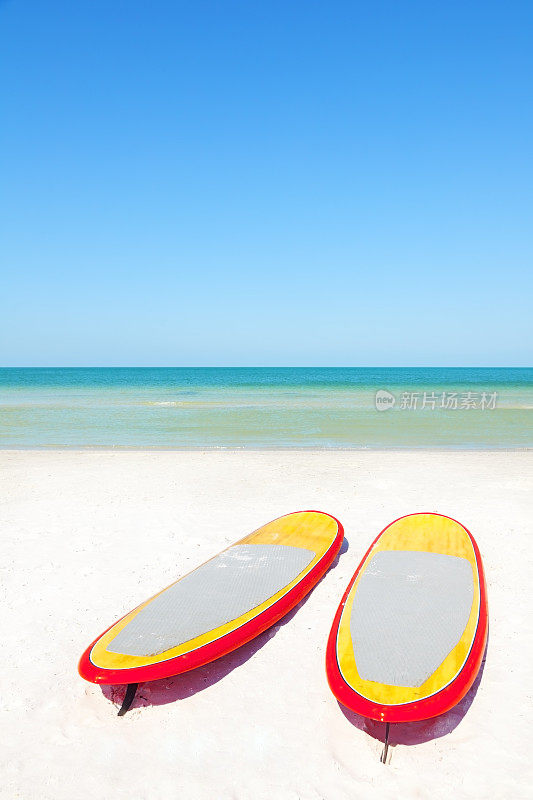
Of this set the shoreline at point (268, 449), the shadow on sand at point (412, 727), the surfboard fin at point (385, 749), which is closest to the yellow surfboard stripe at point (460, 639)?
the surfboard fin at point (385, 749)

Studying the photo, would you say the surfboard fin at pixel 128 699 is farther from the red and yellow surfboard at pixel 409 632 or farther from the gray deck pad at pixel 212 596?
the red and yellow surfboard at pixel 409 632

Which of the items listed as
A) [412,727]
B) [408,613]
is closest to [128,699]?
[412,727]

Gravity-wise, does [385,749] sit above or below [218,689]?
above

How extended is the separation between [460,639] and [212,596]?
1.77 m

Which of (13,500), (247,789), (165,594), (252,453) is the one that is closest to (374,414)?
(252,453)

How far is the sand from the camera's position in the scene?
2578 mm

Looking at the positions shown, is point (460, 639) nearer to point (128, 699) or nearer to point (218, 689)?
point (218, 689)

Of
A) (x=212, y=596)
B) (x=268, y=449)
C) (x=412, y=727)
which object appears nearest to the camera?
(x=412, y=727)

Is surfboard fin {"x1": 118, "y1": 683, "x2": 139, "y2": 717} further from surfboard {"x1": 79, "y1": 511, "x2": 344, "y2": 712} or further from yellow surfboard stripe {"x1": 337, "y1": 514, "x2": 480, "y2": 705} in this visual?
yellow surfboard stripe {"x1": 337, "y1": 514, "x2": 480, "y2": 705}

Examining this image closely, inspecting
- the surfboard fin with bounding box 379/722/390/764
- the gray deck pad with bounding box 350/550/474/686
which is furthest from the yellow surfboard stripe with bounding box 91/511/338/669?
the surfboard fin with bounding box 379/722/390/764

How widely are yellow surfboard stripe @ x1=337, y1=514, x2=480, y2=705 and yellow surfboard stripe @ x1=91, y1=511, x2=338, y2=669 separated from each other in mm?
519

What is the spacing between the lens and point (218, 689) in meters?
3.27

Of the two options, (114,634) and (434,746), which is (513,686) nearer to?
(434,746)

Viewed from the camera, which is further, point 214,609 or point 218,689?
point 214,609
